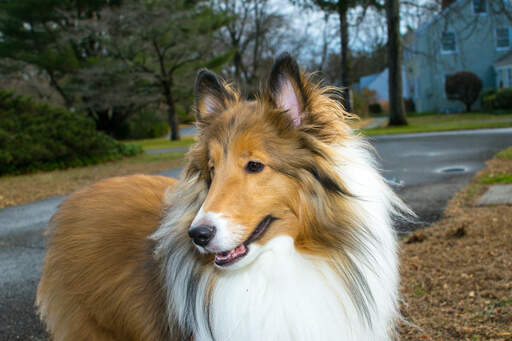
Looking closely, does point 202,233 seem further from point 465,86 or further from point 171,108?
point 465,86

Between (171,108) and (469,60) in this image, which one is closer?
(171,108)

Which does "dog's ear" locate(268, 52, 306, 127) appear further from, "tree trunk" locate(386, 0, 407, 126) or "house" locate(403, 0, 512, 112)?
"house" locate(403, 0, 512, 112)

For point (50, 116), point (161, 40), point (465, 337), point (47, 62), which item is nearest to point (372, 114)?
point (161, 40)

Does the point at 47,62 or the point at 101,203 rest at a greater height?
Answer: the point at 47,62

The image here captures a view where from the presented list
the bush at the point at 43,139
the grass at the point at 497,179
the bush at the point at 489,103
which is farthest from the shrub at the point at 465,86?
the grass at the point at 497,179

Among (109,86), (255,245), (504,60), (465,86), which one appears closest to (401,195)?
(255,245)

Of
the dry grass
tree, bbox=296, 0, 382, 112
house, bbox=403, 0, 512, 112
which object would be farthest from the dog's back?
house, bbox=403, 0, 512, 112

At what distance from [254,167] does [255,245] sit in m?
0.43

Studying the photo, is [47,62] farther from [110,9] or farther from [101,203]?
[101,203]

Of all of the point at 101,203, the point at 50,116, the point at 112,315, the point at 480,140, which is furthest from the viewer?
the point at 50,116

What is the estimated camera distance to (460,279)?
158 inches

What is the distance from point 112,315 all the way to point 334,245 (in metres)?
1.40

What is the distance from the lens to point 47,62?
30.8 metres

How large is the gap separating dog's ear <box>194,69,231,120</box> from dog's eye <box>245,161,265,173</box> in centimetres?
59
